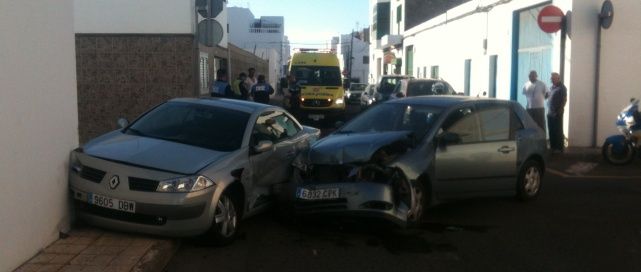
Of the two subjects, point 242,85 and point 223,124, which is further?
point 242,85

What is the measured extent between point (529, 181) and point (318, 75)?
15248 millimetres

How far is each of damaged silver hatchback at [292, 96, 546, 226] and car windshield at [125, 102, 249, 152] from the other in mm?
820

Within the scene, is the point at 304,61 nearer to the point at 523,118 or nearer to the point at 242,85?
the point at 242,85

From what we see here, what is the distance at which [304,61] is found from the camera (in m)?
24.6

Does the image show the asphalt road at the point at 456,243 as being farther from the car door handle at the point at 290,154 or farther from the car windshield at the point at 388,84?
the car windshield at the point at 388,84

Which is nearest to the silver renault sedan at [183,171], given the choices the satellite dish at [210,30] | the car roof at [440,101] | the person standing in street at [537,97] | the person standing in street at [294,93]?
the car roof at [440,101]

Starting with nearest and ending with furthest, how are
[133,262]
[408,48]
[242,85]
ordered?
1. [133,262]
2. [242,85]
3. [408,48]

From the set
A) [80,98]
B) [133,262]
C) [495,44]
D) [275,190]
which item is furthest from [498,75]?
[133,262]

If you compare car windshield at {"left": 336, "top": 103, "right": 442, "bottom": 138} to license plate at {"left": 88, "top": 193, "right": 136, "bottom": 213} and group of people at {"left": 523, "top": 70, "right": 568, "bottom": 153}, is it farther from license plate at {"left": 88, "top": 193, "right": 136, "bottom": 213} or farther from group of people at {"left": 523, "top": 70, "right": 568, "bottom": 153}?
group of people at {"left": 523, "top": 70, "right": 568, "bottom": 153}

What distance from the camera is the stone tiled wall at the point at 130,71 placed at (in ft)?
57.8

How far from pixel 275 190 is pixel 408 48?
1319 inches

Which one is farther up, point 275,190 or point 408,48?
point 408,48

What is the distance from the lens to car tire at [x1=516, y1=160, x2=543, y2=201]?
30.4ft

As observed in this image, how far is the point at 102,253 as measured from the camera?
244 inches
